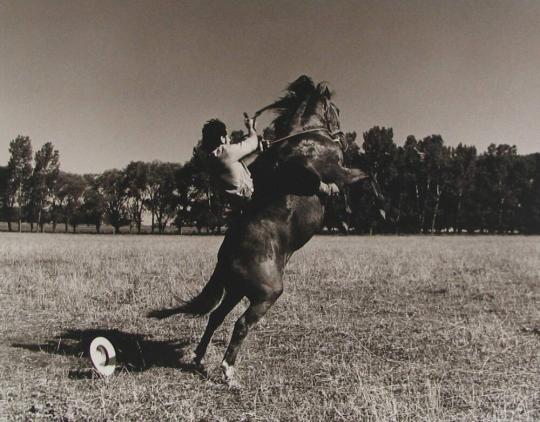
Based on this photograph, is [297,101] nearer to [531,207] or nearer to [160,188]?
[531,207]

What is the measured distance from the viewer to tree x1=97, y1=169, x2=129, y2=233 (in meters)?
94.9

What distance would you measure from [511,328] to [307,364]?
4.27 meters

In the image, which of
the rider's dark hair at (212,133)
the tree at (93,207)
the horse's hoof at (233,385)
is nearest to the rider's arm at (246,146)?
the rider's dark hair at (212,133)

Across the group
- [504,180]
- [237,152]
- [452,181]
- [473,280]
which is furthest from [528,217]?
[237,152]

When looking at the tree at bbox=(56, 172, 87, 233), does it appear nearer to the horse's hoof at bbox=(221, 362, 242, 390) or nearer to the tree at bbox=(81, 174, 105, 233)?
the tree at bbox=(81, 174, 105, 233)

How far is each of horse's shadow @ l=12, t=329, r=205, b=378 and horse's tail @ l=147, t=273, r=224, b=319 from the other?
0.71 meters

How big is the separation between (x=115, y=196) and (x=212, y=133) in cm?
9874

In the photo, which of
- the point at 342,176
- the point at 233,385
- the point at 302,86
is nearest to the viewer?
the point at 233,385

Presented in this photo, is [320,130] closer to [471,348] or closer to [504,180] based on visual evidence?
[471,348]

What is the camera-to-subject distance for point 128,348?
6.99m

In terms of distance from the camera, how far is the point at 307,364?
5965mm

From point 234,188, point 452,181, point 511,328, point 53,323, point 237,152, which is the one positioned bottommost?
point 53,323

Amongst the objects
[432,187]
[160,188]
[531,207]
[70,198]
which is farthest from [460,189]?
[70,198]

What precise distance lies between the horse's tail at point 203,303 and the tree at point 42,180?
7661cm
